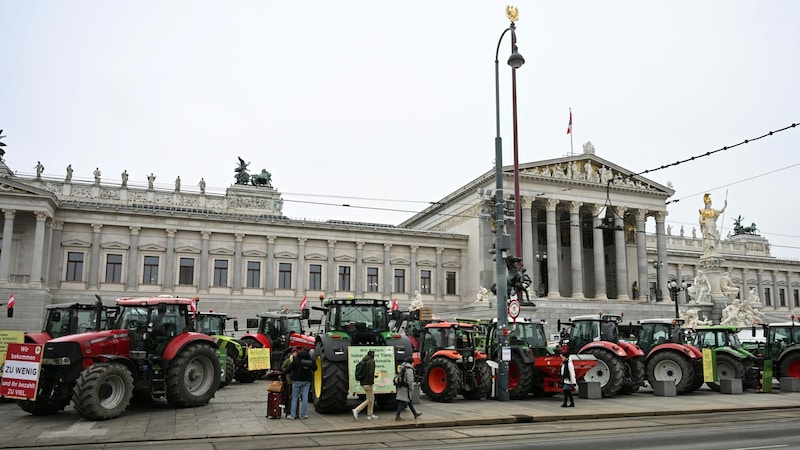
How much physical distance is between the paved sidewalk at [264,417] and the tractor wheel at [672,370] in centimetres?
128

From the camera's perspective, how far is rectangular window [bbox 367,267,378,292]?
5972 centimetres

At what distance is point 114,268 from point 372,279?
2234 cm

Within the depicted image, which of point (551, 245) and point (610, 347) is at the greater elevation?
point (551, 245)

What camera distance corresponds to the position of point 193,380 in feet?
57.8

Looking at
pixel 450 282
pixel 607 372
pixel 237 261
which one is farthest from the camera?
pixel 450 282

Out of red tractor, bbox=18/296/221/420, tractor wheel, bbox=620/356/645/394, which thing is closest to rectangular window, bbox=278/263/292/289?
red tractor, bbox=18/296/221/420

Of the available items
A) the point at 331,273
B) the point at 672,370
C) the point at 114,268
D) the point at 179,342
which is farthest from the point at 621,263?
the point at 179,342

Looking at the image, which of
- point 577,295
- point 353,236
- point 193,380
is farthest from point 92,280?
point 577,295

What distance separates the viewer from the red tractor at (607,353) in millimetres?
21672

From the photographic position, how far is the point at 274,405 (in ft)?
51.8

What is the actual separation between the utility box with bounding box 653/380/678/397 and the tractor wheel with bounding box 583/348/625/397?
6.12 feet

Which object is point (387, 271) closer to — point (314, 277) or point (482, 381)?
point (314, 277)

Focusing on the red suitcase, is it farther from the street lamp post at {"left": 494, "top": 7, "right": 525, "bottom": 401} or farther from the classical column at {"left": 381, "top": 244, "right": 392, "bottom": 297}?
the classical column at {"left": 381, "top": 244, "right": 392, "bottom": 297}

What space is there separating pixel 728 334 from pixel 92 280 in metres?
45.2
